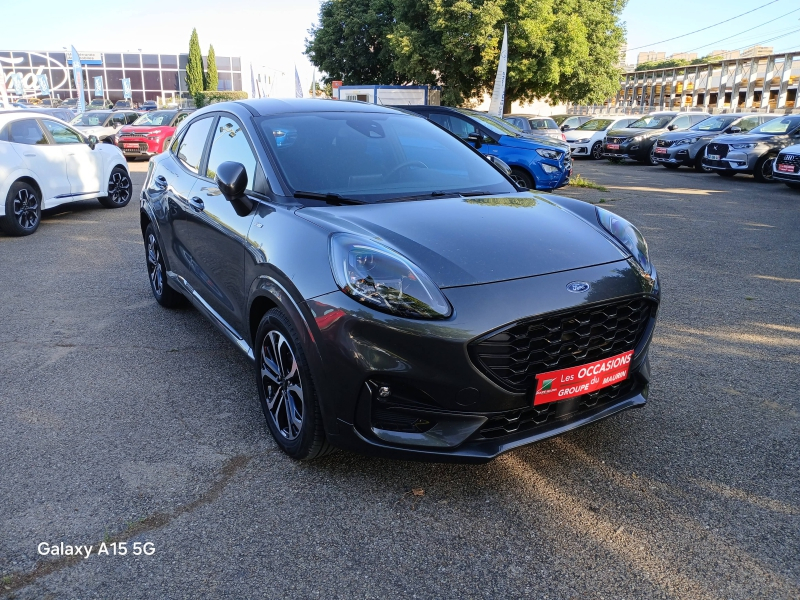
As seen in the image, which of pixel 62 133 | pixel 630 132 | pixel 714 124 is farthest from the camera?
pixel 630 132

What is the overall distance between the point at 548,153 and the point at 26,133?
8108 mm

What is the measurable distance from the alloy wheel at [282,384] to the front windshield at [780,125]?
53.8 feet

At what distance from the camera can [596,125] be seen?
23.5 metres

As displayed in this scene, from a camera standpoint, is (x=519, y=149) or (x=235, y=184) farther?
(x=519, y=149)

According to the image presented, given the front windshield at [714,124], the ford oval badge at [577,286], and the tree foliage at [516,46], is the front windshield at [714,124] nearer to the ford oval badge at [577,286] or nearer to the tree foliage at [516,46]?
the tree foliage at [516,46]

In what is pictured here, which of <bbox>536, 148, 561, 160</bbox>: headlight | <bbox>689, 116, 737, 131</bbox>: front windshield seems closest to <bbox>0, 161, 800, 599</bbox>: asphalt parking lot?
<bbox>536, 148, 561, 160</bbox>: headlight

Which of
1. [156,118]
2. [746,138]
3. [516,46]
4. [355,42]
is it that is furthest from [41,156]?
[355,42]

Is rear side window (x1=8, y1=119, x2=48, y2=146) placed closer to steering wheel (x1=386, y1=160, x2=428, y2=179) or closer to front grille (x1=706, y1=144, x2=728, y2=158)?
steering wheel (x1=386, y1=160, x2=428, y2=179)

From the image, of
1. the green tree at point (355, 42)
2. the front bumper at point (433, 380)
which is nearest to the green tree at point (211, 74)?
the green tree at point (355, 42)

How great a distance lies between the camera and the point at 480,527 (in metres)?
2.67

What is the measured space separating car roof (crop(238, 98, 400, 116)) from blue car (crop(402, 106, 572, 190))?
702 cm

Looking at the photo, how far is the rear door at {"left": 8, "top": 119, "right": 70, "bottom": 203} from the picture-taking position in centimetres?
887

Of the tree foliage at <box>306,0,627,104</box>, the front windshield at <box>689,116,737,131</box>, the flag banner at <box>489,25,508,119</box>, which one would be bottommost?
→ the front windshield at <box>689,116,737,131</box>

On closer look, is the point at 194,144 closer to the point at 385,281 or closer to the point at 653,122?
the point at 385,281
